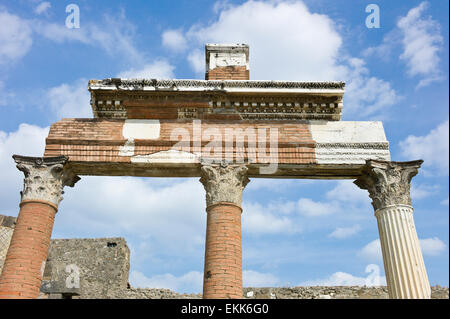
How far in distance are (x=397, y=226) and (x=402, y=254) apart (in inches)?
22.9

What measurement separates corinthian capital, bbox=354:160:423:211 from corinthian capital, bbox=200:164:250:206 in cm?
279

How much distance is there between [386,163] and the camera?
902 centimetres

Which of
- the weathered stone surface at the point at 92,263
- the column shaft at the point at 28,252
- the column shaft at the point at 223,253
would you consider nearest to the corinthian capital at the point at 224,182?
the column shaft at the point at 223,253

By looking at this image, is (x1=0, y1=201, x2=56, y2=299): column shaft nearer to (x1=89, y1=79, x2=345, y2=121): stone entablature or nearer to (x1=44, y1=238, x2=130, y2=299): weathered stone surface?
(x1=89, y1=79, x2=345, y2=121): stone entablature

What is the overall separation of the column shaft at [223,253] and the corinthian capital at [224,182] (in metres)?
0.16

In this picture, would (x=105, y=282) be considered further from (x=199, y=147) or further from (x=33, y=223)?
(x=199, y=147)

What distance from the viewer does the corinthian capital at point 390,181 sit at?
873cm

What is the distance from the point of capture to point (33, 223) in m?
8.30

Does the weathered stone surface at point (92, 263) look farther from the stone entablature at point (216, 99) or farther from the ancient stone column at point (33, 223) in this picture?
the stone entablature at point (216, 99)

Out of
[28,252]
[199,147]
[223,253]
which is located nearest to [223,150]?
[199,147]

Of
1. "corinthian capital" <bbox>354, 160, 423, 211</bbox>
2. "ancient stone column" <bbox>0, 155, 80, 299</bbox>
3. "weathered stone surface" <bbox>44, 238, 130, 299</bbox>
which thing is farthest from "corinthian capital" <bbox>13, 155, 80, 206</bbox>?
"weathered stone surface" <bbox>44, 238, 130, 299</bbox>

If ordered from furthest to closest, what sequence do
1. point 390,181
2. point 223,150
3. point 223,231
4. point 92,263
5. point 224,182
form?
point 92,263, point 223,150, point 390,181, point 224,182, point 223,231
